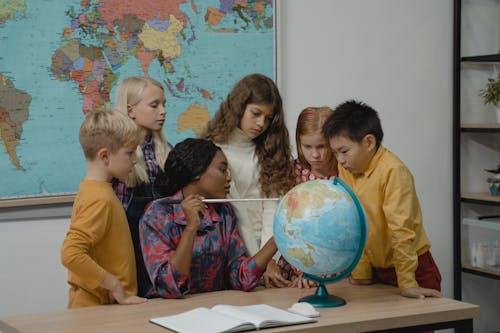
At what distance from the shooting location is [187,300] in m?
2.40

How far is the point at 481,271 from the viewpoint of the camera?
14.1ft

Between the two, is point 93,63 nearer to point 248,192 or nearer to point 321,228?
point 248,192

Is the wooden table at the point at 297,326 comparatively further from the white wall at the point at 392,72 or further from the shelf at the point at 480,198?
the shelf at the point at 480,198

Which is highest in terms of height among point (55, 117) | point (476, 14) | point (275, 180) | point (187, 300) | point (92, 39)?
point (476, 14)

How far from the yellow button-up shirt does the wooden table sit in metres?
0.12

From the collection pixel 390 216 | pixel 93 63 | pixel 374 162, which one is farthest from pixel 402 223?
pixel 93 63

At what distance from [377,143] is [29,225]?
1759 mm

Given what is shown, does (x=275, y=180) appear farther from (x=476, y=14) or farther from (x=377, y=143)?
(x=476, y=14)

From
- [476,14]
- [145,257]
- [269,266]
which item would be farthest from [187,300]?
[476,14]

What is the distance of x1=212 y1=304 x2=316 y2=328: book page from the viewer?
2.03m

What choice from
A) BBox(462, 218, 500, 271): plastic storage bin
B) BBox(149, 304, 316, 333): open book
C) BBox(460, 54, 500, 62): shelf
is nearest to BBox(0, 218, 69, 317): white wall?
BBox(149, 304, 316, 333): open book

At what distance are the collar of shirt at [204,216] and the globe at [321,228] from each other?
325 millimetres

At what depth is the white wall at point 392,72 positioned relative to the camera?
161 inches

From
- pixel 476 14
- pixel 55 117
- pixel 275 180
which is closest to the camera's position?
pixel 275 180
